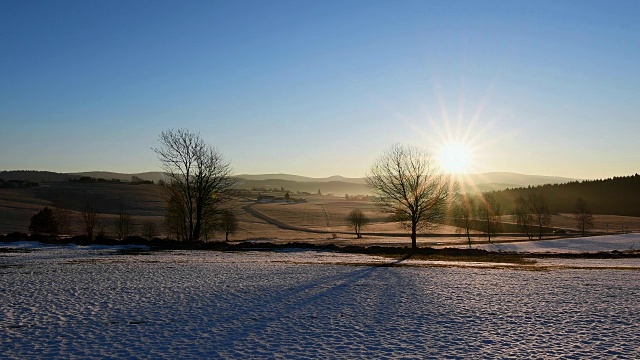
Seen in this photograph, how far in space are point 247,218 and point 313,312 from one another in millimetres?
105099

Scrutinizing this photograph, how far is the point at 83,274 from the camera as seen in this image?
2375cm

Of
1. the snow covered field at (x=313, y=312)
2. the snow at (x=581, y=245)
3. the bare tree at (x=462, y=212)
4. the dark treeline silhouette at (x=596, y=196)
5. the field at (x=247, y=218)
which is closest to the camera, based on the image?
the snow covered field at (x=313, y=312)

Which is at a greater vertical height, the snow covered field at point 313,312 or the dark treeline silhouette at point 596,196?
the dark treeline silhouette at point 596,196

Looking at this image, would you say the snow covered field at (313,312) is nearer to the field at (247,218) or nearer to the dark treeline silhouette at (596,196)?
the field at (247,218)

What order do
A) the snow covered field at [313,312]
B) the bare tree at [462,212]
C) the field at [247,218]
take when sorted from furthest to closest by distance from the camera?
the bare tree at [462,212] → the field at [247,218] → the snow covered field at [313,312]

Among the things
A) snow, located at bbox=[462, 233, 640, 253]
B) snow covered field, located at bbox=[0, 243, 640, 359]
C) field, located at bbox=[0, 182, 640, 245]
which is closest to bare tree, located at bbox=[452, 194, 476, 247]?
field, located at bbox=[0, 182, 640, 245]

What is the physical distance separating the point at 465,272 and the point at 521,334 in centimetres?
1319

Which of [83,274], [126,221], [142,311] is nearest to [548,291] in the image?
[142,311]

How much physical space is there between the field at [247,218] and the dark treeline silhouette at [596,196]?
3953cm

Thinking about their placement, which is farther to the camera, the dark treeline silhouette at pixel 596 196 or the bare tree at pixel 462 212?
the dark treeline silhouette at pixel 596 196

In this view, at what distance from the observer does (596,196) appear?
16500cm

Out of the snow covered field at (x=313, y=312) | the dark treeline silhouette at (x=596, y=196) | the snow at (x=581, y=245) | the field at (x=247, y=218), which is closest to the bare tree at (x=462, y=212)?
the field at (x=247, y=218)

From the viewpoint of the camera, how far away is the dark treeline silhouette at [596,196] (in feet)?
497

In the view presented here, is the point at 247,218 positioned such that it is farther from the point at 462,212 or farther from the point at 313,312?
the point at 313,312
